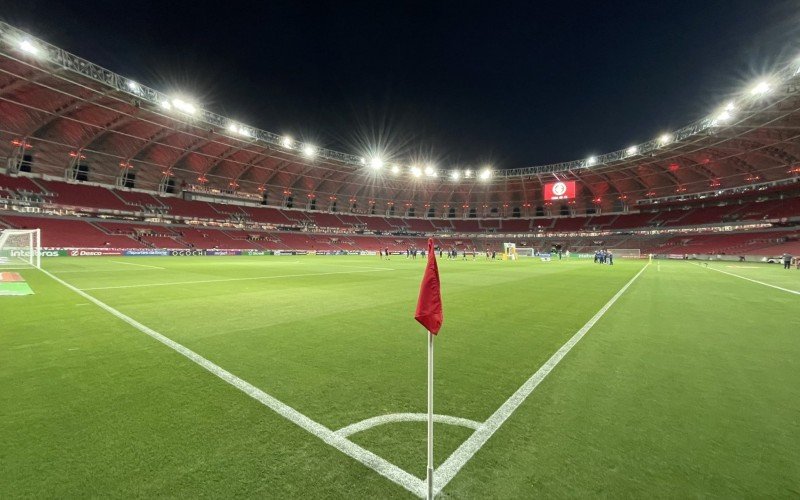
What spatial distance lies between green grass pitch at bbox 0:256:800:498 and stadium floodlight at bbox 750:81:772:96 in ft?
123

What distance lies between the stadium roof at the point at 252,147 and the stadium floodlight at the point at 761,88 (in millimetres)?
104

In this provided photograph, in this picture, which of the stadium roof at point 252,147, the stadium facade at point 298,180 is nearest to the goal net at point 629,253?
the stadium facade at point 298,180

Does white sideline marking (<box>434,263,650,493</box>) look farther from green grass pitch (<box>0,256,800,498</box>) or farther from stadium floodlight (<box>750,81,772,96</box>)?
stadium floodlight (<box>750,81,772,96</box>)

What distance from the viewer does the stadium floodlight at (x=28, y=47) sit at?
2548cm

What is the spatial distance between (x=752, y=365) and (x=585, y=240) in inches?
3297

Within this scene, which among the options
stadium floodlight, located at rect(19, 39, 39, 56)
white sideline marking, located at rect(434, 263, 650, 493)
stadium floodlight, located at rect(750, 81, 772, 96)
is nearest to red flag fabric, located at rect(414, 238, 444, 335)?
white sideline marking, located at rect(434, 263, 650, 493)

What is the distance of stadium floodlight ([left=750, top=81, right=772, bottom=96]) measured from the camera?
31.1 meters

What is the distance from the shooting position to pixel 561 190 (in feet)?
186

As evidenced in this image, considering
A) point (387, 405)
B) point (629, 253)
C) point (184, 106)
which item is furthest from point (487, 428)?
point (629, 253)

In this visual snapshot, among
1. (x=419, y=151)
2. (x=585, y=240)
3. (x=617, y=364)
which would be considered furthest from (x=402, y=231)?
(x=617, y=364)

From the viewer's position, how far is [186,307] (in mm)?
9180

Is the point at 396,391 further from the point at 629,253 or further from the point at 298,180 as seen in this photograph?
the point at 298,180

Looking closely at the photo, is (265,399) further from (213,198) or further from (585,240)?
(585,240)

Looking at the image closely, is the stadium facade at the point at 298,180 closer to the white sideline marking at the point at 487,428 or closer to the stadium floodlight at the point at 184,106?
the stadium floodlight at the point at 184,106
